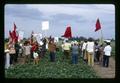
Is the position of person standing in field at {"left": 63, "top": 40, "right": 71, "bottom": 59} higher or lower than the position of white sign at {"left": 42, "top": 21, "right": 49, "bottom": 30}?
lower

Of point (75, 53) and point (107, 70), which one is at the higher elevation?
point (75, 53)

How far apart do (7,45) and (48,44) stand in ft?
2.44

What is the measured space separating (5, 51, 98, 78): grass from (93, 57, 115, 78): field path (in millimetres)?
66

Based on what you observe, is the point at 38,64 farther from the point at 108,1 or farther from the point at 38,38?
the point at 108,1

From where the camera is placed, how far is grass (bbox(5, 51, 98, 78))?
5.28 meters

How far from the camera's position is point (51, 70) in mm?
5383

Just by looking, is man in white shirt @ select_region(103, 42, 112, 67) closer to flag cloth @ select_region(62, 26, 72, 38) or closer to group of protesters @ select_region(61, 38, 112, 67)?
group of protesters @ select_region(61, 38, 112, 67)

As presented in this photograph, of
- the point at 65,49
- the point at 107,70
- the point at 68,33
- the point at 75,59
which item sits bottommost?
the point at 107,70

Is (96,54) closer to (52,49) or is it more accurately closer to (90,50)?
(90,50)

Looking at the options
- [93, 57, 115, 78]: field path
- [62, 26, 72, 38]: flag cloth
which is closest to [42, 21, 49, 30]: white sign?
[62, 26, 72, 38]: flag cloth

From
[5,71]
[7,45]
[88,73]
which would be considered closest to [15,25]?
[7,45]

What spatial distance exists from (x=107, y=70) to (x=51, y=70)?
2.04 feet

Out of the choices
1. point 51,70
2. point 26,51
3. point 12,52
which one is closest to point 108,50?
point 51,70

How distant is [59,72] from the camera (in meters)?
5.34
